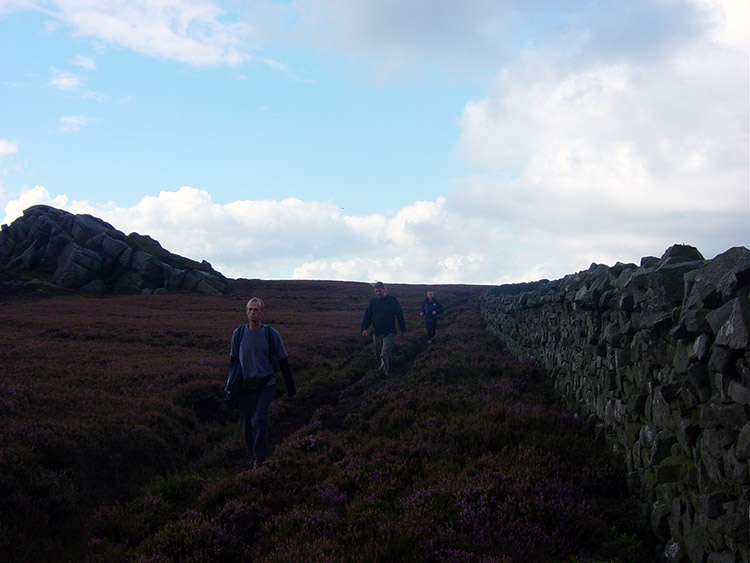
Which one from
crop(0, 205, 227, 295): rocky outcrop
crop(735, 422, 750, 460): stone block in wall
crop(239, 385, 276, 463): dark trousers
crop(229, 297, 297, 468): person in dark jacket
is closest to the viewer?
crop(735, 422, 750, 460): stone block in wall

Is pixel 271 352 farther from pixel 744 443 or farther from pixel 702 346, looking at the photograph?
pixel 744 443

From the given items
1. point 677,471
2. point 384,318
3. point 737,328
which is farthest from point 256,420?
point 384,318

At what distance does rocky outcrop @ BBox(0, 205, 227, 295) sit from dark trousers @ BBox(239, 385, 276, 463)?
57320mm

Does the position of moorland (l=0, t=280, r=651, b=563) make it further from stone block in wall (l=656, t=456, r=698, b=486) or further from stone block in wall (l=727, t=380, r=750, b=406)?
stone block in wall (l=727, t=380, r=750, b=406)

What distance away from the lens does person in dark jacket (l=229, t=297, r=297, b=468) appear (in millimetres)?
9383

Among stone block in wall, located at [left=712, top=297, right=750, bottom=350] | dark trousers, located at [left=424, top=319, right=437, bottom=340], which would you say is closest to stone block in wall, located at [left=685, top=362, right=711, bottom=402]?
stone block in wall, located at [left=712, top=297, right=750, bottom=350]

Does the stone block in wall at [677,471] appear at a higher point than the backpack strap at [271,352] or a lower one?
lower

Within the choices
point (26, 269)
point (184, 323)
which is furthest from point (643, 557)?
point (26, 269)

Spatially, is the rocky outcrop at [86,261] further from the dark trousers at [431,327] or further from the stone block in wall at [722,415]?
Result: the stone block in wall at [722,415]

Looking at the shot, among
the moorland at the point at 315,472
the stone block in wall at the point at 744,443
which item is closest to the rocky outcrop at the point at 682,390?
the stone block in wall at the point at 744,443

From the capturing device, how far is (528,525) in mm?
5238

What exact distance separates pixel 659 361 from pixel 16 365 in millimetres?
17278

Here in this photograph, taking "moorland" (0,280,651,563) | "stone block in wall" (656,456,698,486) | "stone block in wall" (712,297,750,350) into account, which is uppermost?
"stone block in wall" (712,297,750,350)

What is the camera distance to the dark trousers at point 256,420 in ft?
30.4
